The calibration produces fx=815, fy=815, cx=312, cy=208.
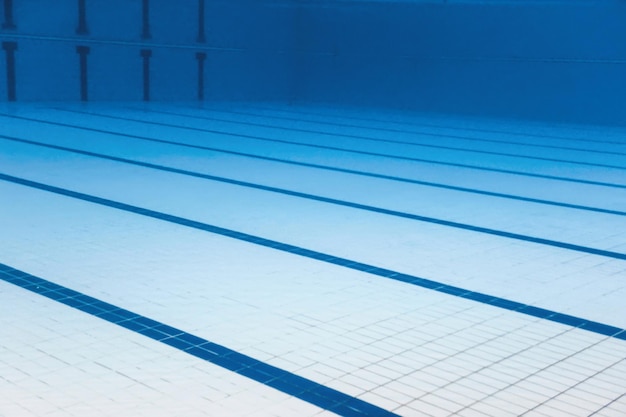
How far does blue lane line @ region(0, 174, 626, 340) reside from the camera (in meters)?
3.68

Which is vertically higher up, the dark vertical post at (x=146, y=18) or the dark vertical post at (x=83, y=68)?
the dark vertical post at (x=146, y=18)

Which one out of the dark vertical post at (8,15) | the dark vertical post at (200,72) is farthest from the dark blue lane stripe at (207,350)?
the dark vertical post at (200,72)

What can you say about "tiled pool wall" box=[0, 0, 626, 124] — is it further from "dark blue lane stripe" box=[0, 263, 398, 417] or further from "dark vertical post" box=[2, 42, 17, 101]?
"dark blue lane stripe" box=[0, 263, 398, 417]

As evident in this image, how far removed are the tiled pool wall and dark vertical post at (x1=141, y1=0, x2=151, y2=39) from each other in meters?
0.03

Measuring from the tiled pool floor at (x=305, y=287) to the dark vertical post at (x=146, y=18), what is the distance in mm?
7785

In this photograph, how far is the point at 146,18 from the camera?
16.1 meters

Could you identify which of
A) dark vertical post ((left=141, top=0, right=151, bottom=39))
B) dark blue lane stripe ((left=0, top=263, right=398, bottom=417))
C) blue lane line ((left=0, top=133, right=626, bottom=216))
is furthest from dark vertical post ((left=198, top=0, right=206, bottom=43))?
dark blue lane stripe ((left=0, top=263, right=398, bottom=417))

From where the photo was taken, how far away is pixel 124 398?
2689mm

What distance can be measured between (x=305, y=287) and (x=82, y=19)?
1267 cm

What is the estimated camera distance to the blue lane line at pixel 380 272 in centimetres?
368

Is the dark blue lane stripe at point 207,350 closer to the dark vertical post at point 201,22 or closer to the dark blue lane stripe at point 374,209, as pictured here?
the dark blue lane stripe at point 374,209

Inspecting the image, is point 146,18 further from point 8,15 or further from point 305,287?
point 305,287

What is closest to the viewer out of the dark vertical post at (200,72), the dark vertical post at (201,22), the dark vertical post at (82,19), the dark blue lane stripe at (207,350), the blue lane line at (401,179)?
the dark blue lane stripe at (207,350)

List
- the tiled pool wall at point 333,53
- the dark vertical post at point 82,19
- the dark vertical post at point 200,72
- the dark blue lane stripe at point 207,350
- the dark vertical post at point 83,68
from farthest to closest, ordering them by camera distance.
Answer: the dark vertical post at point 200,72, the dark vertical post at point 83,68, the dark vertical post at point 82,19, the tiled pool wall at point 333,53, the dark blue lane stripe at point 207,350
